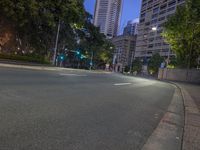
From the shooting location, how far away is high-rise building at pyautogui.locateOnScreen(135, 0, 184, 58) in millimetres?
167500

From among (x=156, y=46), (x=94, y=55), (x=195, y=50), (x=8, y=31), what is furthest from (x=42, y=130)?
(x=156, y=46)

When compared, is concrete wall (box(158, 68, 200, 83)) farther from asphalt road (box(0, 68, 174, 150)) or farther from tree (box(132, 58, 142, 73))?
tree (box(132, 58, 142, 73))

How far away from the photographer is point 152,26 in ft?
591

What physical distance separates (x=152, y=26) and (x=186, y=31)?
134 meters

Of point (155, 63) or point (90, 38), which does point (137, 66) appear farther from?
point (90, 38)

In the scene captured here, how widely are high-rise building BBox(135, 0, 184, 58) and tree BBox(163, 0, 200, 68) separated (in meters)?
113

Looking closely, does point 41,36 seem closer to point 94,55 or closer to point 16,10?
point 16,10

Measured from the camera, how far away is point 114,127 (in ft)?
19.8

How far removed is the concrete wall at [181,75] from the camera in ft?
177

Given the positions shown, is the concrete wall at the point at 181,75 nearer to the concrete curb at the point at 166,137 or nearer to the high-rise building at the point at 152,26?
the concrete curb at the point at 166,137

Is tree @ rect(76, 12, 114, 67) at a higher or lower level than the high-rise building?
lower

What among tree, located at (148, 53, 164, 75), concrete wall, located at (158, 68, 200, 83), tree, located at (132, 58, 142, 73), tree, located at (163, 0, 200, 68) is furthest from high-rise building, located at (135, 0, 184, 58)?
tree, located at (163, 0, 200, 68)

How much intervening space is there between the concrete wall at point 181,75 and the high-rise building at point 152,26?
3844 inches

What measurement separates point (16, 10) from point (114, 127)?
36.0 m
